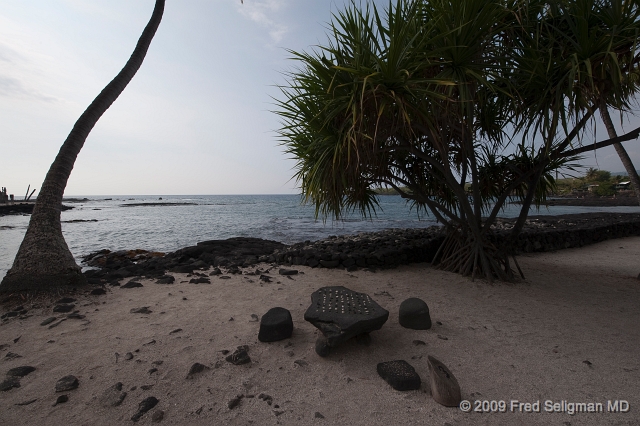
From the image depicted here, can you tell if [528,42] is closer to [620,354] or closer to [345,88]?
[345,88]

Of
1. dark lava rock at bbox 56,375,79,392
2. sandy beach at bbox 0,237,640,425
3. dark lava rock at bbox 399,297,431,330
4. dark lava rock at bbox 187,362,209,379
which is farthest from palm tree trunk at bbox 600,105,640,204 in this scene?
dark lava rock at bbox 56,375,79,392

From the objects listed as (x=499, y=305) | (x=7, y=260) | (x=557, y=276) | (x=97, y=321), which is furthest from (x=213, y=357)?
(x=7, y=260)

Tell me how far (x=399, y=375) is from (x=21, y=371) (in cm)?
273

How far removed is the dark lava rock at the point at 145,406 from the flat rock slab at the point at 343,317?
1.16 metres

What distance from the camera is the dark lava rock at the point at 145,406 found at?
183cm

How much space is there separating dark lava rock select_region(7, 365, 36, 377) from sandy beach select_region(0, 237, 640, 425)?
5 cm

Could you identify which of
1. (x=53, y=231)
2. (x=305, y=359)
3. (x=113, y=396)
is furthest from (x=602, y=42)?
(x=53, y=231)

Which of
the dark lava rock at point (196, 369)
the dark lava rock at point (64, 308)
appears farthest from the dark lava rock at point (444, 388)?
the dark lava rock at point (64, 308)

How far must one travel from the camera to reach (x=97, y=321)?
3.16 m

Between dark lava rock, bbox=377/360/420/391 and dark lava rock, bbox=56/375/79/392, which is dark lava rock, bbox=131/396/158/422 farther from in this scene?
dark lava rock, bbox=377/360/420/391

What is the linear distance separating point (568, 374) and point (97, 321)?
421cm

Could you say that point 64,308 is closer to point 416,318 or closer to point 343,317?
point 343,317

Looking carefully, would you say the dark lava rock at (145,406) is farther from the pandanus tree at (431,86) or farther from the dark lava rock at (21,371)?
the pandanus tree at (431,86)

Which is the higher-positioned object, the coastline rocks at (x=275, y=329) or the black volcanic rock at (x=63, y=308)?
the coastline rocks at (x=275, y=329)
